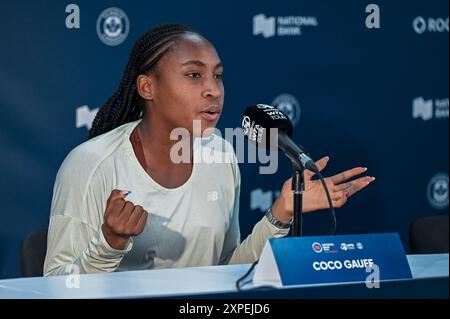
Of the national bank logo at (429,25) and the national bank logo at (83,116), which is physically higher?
the national bank logo at (429,25)

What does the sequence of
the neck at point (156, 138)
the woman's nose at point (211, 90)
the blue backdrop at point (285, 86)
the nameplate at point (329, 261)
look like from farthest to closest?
1. the blue backdrop at point (285, 86)
2. the neck at point (156, 138)
3. the woman's nose at point (211, 90)
4. the nameplate at point (329, 261)

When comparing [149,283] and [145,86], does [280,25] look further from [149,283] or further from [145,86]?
[149,283]

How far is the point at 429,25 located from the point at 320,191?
2.15m

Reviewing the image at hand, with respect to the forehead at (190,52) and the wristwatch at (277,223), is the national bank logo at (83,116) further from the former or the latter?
the wristwatch at (277,223)

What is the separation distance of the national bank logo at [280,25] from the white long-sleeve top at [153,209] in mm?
1064

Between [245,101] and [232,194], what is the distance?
104cm

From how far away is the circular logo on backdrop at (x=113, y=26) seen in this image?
3.49 metres

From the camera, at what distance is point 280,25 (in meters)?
3.86

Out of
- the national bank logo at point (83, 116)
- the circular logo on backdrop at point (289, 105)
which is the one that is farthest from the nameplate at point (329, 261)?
the circular logo on backdrop at point (289, 105)

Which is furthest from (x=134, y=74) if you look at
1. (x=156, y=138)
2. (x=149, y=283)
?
(x=149, y=283)

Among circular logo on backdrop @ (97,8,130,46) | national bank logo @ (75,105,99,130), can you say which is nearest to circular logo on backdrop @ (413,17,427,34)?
circular logo on backdrop @ (97,8,130,46)

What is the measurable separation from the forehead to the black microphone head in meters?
0.60
